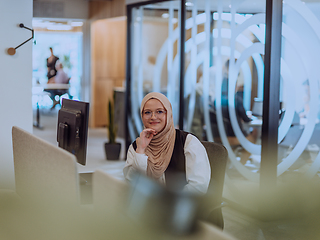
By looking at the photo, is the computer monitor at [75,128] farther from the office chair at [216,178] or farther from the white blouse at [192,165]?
the office chair at [216,178]

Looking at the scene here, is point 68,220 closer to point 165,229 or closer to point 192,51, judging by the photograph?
point 165,229

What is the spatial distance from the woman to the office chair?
11 cm

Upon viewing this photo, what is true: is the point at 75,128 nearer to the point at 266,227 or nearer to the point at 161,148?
the point at 161,148

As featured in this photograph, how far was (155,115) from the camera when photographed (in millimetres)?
2447

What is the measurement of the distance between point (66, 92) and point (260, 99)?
597 centimetres

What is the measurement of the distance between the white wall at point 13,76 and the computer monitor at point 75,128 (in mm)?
1169

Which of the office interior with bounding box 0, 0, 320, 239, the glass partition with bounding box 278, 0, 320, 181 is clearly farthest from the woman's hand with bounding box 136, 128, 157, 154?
the glass partition with bounding box 278, 0, 320, 181

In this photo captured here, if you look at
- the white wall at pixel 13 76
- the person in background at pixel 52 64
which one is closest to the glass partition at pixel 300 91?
the white wall at pixel 13 76

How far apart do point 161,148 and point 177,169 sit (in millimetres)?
160

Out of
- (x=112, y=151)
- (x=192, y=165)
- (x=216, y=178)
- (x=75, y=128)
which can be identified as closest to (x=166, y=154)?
(x=192, y=165)

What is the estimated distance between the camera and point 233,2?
3.97m

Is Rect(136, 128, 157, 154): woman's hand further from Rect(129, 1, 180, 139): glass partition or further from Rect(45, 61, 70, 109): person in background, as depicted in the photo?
Rect(45, 61, 70, 109): person in background

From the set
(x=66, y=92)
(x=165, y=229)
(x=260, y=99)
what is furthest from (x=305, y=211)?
(x=66, y=92)

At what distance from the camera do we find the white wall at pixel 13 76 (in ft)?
11.7
